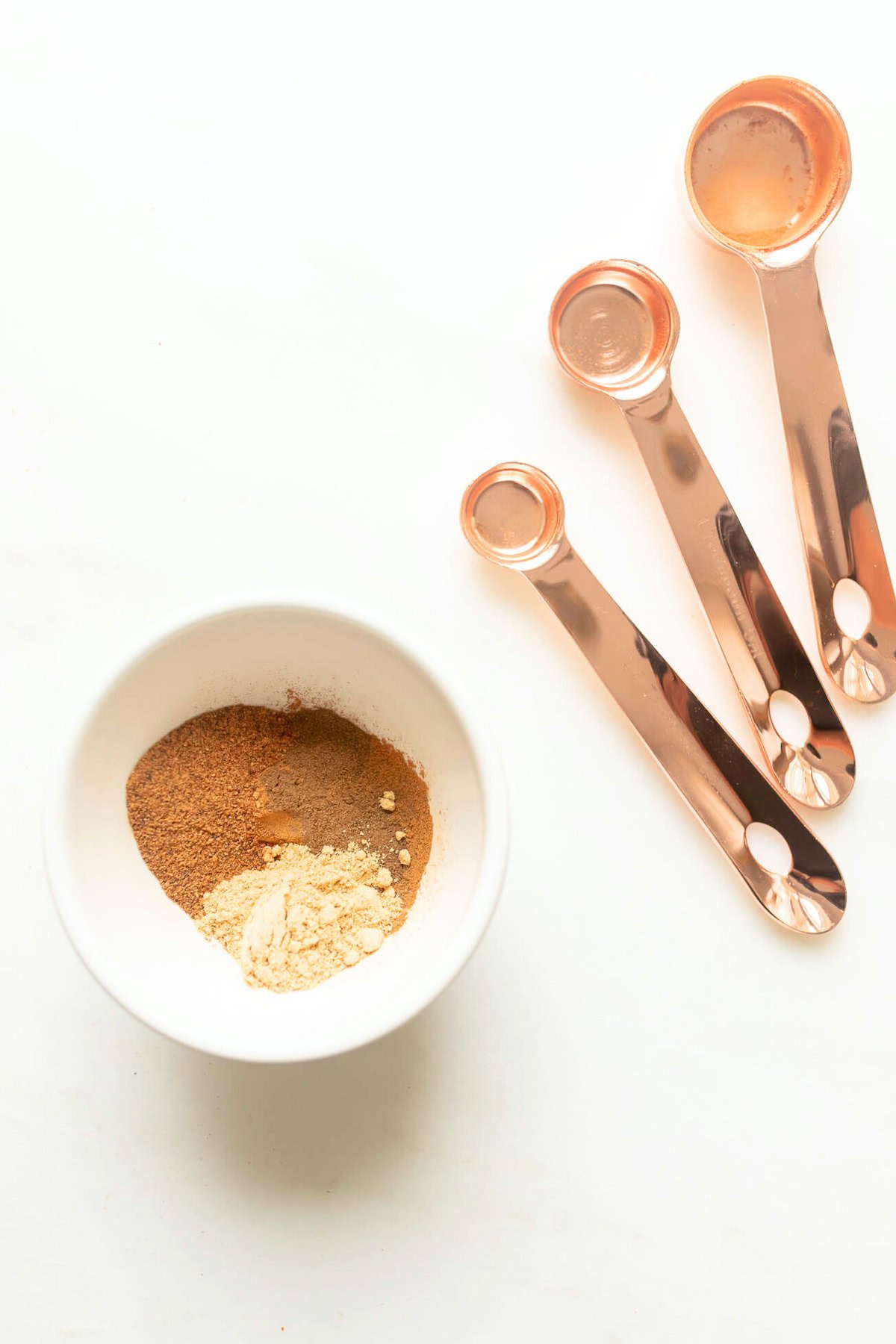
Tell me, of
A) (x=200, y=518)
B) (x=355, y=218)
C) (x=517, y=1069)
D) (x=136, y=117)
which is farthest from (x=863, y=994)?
(x=136, y=117)

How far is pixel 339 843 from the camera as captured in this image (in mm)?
729

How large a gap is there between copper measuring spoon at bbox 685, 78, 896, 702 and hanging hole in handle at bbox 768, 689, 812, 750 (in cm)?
5

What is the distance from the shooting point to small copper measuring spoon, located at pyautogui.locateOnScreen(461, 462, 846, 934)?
31.7 inches

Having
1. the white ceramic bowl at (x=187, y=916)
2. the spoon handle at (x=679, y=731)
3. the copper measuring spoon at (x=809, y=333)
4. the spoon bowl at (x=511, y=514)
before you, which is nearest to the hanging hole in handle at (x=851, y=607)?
the copper measuring spoon at (x=809, y=333)

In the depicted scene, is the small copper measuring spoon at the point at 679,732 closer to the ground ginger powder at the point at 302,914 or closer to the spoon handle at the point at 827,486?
the spoon handle at the point at 827,486

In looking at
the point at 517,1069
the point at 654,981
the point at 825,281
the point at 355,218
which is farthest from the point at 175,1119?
the point at 825,281

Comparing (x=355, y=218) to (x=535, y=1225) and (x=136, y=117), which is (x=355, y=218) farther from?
(x=535, y=1225)

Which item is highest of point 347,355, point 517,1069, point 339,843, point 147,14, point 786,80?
point 786,80

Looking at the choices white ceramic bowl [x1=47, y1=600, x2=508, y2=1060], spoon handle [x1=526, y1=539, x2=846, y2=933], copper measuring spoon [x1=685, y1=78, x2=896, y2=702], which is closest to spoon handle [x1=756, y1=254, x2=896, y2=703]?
copper measuring spoon [x1=685, y1=78, x2=896, y2=702]

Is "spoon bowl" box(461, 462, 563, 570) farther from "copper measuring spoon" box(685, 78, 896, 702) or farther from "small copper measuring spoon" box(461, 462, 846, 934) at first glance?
"copper measuring spoon" box(685, 78, 896, 702)

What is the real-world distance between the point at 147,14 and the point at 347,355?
346 mm

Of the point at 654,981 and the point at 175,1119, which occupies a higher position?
the point at 654,981

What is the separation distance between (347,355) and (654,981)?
0.61 metres

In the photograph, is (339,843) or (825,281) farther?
(825,281)
